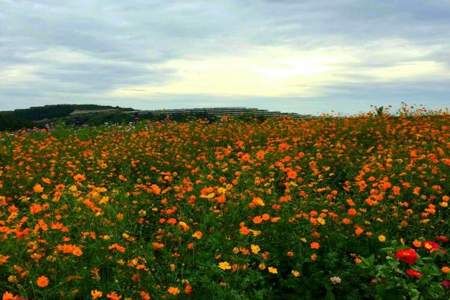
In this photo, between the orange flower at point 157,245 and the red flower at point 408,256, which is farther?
the orange flower at point 157,245

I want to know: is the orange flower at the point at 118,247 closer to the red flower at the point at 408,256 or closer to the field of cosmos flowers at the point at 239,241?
the field of cosmos flowers at the point at 239,241

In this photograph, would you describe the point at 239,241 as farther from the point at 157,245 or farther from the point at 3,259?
the point at 3,259

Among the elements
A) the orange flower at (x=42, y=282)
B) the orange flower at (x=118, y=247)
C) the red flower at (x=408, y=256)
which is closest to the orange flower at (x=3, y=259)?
the orange flower at (x=42, y=282)

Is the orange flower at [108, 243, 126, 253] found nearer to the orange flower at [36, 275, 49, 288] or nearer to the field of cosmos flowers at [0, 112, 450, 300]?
the field of cosmos flowers at [0, 112, 450, 300]

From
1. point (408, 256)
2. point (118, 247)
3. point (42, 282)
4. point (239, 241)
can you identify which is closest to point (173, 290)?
point (118, 247)

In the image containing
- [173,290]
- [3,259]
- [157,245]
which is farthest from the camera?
[157,245]

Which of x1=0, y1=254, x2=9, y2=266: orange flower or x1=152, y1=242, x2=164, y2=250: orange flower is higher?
x1=152, y1=242, x2=164, y2=250: orange flower

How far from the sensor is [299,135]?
12.7 metres

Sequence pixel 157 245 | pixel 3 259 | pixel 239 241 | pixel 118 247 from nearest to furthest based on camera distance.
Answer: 1. pixel 3 259
2. pixel 118 247
3. pixel 157 245
4. pixel 239 241

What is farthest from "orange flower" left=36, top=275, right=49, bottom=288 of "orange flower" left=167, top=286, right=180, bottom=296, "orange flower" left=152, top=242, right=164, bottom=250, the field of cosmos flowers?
"orange flower" left=152, top=242, right=164, bottom=250

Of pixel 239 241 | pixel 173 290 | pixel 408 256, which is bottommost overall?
pixel 173 290

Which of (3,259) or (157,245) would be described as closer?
(3,259)

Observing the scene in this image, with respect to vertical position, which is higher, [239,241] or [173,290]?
[239,241]

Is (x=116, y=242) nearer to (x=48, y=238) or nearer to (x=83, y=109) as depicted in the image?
(x=48, y=238)
